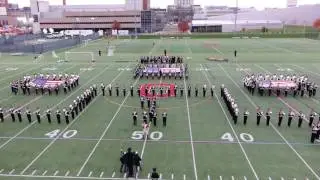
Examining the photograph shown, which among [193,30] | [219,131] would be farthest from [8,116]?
[193,30]

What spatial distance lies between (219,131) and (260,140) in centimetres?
194

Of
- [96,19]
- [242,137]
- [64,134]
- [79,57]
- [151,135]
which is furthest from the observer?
[96,19]

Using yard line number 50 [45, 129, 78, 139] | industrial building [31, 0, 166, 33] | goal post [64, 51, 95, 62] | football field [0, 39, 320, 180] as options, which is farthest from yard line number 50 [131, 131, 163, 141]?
industrial building [31, 0, 166, 33]

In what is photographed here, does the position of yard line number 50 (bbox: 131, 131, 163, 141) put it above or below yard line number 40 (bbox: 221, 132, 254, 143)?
above

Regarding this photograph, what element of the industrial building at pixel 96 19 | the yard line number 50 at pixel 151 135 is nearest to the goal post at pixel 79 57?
the yard line number 50 at pixel 151 135

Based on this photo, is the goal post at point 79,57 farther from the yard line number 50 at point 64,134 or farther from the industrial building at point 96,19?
the industrial building at point 96,19

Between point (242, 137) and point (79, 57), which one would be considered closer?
point (242, 137)

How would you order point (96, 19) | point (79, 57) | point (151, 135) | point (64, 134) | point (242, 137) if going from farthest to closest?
point (96, 19), point (79, 57), point (64, 134), point (151, 135), point (242, 137)

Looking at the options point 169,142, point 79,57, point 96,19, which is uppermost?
point 96,19

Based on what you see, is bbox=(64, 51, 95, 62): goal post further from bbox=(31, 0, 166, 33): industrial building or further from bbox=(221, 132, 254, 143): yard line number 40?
bbox=(31, 0, 166, 33): industrial building


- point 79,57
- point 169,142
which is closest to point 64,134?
point 169,142

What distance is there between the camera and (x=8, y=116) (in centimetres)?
1900

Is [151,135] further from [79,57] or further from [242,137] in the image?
[79,57]

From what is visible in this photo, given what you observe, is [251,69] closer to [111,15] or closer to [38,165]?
[38,165]
